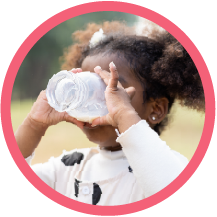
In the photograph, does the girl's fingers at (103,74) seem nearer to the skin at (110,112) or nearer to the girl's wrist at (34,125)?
the skin at (110,112)

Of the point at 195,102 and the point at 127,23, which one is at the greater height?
the point at 127,23

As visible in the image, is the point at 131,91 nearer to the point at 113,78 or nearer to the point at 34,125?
the point at 113,78

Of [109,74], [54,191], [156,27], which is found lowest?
[54,191]

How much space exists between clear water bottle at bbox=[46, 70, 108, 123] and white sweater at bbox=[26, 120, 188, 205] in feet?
0.29

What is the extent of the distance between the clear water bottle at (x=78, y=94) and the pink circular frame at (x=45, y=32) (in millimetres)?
129

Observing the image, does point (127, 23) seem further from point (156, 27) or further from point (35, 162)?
point (35, 162)

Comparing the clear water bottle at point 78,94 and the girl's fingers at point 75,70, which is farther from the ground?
the girl's fingers at point 75,70

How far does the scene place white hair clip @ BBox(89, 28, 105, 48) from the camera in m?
0.58

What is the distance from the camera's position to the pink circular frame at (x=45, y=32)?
1.81ft

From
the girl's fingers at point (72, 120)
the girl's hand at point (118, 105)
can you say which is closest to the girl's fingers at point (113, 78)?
the girl's hand at point (118, 105)

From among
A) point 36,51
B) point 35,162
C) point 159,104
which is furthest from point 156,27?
point 35,162

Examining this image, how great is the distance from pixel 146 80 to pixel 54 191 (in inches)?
12.8

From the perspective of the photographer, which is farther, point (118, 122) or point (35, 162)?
point (35, 162)

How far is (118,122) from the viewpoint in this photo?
0.48 metres
